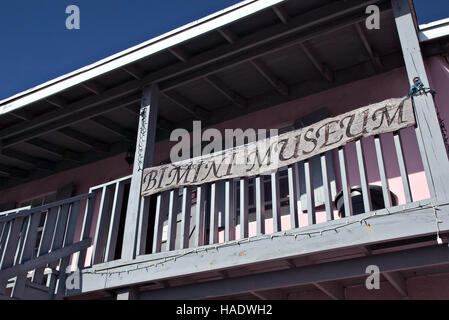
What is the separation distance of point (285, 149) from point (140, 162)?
1823mm

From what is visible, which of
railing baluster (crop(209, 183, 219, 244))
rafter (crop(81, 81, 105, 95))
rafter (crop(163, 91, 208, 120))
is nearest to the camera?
railing baluster (crop(209, 183, 219, 244))

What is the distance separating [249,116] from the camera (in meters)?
7.20

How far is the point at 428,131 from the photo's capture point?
3.90 meters

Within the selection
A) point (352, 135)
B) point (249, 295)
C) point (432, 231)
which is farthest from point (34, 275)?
point (432, 231)

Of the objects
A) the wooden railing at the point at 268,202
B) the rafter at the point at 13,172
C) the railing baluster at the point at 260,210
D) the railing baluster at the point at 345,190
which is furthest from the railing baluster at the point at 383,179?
the rafter at the point at 13,172

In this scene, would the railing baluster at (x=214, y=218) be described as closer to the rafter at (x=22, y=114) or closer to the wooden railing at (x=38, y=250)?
the wooden railing at (x=38, y=250)

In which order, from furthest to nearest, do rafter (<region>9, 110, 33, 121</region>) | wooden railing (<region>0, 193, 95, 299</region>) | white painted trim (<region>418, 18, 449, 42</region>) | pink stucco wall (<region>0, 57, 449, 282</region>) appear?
rafter (<region>9, 110, 33, 121</region>), pink stucco wall (<region>0, 57, 449, 282</region>), white painted trim (<region>418, 18, 449, 42</region>), wooden railing (<region>0, 193, 95, 299</region>)

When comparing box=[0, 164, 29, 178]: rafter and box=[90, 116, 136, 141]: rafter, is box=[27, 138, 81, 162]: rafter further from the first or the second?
box=[90, 116, 136, 141]: rafter

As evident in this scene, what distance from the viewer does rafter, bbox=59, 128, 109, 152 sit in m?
7.73

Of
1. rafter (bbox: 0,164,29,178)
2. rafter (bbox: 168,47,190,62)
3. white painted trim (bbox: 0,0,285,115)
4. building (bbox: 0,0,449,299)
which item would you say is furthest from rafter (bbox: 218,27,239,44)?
rafter (bbox: 0,164,29,178)

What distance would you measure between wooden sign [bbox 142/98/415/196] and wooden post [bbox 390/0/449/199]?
0.32 ft

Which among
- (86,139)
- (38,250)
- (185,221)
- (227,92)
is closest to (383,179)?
(185,221)

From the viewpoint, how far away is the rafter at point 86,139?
7726 millimetres
